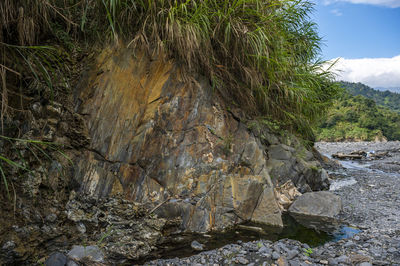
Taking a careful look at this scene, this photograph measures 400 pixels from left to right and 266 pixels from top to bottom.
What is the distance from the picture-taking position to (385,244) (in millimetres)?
2664

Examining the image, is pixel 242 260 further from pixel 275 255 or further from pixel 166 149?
pixel 166 149

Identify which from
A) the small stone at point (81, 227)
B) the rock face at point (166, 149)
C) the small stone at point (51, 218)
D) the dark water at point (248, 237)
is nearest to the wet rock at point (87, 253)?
the small stone at point (81, 227)

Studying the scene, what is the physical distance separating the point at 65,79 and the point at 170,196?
6.28 feet

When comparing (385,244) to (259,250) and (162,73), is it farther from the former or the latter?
(162,73)

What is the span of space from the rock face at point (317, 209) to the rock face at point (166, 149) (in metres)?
0.66

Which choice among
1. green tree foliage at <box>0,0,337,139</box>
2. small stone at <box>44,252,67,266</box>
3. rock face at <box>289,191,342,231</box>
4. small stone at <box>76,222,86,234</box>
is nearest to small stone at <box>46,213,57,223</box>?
small stone at <box>76,222,86,234</box>

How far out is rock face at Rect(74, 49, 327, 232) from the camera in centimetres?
285

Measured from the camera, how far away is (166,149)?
10.1ft

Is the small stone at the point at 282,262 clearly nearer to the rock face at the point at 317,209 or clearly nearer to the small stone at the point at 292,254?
the small stone at the point at 292,254

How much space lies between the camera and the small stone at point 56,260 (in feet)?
6.54

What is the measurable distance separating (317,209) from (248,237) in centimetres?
165

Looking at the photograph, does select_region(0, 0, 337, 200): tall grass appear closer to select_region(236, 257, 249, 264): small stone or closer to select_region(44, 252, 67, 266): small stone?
select_region(44, 252, 67, 266): small stone

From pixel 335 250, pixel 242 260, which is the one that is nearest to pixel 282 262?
pixel 242 260

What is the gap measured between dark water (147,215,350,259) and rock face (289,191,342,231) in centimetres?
23
